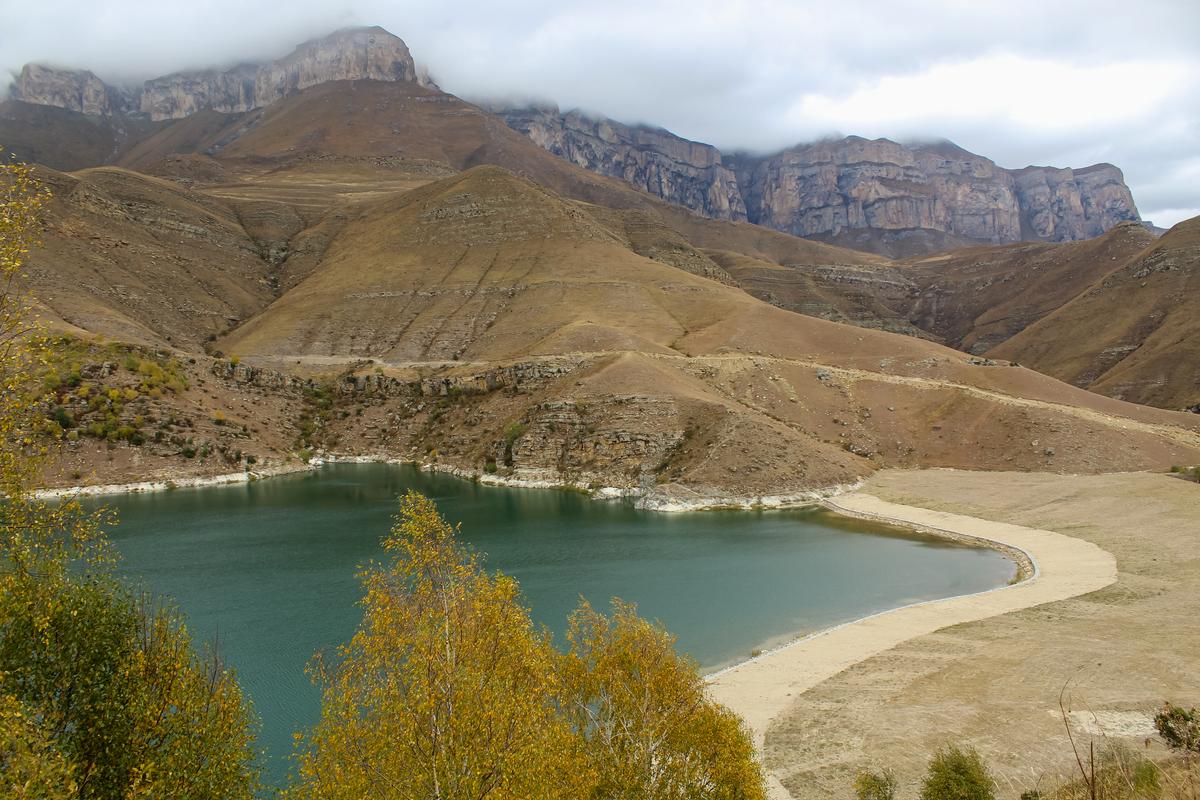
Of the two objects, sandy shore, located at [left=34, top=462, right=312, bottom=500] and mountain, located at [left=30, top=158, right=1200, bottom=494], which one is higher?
mountain, located at [left=30, top=158, right=1200, bottom=494]

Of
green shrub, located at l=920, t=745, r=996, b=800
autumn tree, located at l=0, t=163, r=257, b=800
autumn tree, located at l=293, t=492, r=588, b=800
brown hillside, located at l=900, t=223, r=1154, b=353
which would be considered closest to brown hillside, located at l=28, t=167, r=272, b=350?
autumn tree, located at l=0, t=163, r=257, b=800

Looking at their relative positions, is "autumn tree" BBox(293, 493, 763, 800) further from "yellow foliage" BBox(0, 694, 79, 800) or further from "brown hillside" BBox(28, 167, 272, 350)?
"brown hillside" BBox(28, 167, 272, 350)

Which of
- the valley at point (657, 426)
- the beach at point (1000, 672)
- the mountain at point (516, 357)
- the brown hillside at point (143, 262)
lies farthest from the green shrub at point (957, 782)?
the brown hillside at point (143, 262)

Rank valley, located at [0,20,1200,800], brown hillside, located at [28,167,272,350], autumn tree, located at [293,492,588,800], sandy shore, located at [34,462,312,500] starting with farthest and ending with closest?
brown hillside, located at [28,167,272,350], sandy shore, located at [34,462,312,500], valley, located at [0,20,1200,800], autumn tree, located at [293,492,588,800]

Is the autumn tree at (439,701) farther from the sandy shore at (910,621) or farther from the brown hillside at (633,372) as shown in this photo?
the brown hillside at (633,372)

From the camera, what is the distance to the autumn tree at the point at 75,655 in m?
10.9

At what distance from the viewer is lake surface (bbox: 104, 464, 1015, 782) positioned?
1377 inches

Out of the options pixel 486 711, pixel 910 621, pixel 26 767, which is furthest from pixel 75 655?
pixel 910 621

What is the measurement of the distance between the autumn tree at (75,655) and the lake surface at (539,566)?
10.6 m

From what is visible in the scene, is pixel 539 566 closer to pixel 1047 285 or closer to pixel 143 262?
pixel 143 262

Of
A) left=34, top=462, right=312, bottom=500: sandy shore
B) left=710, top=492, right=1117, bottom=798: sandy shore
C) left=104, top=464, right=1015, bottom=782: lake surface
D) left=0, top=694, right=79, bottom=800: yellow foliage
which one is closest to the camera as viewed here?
left=0, top=694, right=79, bottom=800: yellow foliage

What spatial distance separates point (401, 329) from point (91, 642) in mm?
119831

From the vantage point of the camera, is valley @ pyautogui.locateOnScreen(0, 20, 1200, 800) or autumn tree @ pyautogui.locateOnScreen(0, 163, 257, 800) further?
valley @ pyautogui.locateOnScreen(0, 20, 1200, 800)

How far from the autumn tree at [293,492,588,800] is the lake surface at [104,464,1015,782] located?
38.8 ft
